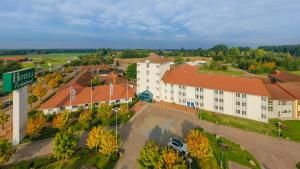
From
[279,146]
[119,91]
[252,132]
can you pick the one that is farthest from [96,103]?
[279,146]

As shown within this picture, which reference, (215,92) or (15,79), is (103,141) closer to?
(15,79)

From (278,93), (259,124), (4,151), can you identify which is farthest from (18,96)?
(278,93)

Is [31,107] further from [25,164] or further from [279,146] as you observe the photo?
[279,146]

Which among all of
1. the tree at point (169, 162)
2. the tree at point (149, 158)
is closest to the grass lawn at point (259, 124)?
the tree at point (169, 162)

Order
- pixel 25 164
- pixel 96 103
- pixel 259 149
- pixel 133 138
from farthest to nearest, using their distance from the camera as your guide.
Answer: pixel 96 103 → pixel 133 138 → pixel 259 149 → pixel 25 164

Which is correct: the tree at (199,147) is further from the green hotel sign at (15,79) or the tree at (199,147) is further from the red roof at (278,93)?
the red roof at (278,93)

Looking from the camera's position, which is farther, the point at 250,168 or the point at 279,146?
the point at 279,146

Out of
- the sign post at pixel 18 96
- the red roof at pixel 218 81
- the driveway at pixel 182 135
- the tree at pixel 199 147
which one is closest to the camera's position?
the tree at pixel 199 147
